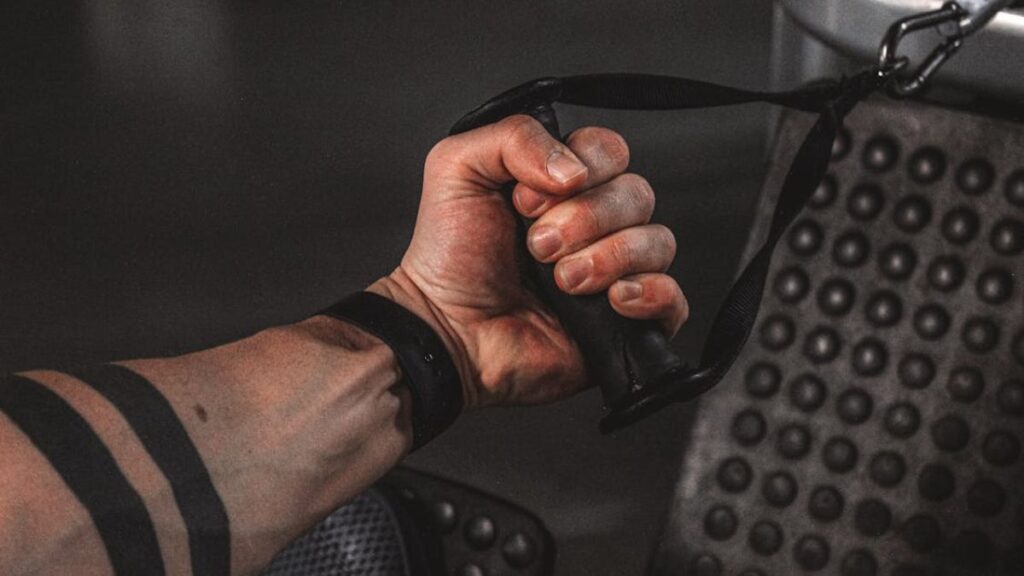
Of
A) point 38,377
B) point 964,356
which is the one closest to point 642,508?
point 964,356

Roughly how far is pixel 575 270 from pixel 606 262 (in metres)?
0.02

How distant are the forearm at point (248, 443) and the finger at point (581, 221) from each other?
11 centimetres

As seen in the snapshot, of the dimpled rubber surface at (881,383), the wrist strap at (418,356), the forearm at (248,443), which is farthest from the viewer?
the dimpled rubber surface at (881,383)

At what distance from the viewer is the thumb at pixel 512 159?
21.8 inches

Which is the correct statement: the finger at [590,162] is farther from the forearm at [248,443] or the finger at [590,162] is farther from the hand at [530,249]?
the forearm at [248,443]

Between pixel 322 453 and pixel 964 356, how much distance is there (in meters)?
0.43

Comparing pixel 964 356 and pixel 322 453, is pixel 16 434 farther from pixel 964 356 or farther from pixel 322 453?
pixel 964 356

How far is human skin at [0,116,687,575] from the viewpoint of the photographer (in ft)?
1.78

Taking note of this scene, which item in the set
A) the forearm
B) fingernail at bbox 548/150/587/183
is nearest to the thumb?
fingernail at bbox 548/150/587/183

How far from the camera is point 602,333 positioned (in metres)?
0.58

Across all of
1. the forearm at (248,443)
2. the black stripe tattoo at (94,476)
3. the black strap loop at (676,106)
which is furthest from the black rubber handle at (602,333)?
the black stripe tattoo at (94,476)

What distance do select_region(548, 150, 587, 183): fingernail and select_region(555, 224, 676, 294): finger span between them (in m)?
0.04

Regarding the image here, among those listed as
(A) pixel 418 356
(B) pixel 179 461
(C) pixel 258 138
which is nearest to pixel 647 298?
(A) pixel 418 356

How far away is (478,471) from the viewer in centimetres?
94
